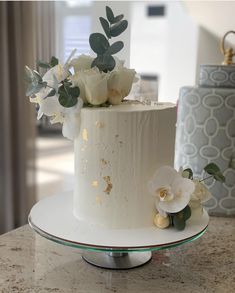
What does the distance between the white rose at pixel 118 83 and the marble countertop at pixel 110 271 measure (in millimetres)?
304

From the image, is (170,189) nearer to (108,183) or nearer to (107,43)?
(108,183)

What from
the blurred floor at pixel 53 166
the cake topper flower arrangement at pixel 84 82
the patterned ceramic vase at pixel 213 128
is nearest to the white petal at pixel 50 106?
the cake topper flower arrangement at pixel 84 82

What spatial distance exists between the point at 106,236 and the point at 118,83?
25cm

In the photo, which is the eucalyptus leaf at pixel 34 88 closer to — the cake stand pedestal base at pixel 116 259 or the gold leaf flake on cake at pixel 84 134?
the gold leaf flake on cake at pixel 84 134

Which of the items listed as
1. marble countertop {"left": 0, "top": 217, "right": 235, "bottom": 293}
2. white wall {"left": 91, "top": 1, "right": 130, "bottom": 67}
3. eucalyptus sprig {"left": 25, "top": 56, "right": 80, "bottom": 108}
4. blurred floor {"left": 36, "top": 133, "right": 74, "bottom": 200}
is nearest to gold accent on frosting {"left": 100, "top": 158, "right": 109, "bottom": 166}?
eucalyptus sprig {"left": 25, "top": 56, "right": 80, "bottom": 108}

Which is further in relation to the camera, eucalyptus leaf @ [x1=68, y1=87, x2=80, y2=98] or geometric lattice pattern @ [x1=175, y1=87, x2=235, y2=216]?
geometric lattice pattern @ [x1=175, y1=87, x2=235, y2=216]

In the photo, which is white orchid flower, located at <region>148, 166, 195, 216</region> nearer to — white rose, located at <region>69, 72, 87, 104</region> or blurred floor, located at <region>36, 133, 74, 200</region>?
white rose, located at <region>69, 72, 87, 104</region>

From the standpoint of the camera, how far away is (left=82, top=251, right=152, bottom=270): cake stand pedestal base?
2.45 feet

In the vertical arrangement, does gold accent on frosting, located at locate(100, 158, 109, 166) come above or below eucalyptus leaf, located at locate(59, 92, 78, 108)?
below

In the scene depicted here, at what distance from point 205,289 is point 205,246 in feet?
0.56

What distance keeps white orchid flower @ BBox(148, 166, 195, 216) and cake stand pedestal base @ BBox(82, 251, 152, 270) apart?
0.44 feet

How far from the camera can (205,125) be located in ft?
3.21

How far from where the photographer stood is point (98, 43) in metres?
0.67

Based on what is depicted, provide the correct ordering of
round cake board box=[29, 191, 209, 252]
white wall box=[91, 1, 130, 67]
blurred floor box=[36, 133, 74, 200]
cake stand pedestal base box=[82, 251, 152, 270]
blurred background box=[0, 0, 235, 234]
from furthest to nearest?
blurred floor box=[36, 133, 74, 200]
blurred background box=[0, 0, 235, 234]
white wall box=[91, 1, 130, 67]
cake stand pedestal base box=[82, 251, 152, 270]
round cake board box=[29, 191, 209, 252]
